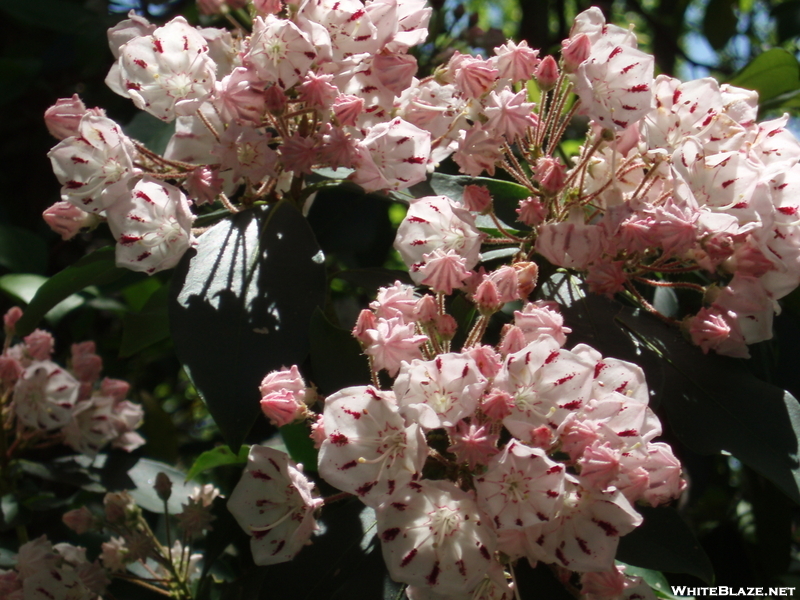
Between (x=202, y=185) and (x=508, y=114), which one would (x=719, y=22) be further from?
(x=202, y=185)

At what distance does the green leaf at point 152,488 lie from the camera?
7.20 feet

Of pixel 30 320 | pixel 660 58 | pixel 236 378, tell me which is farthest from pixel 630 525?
pixel 660 58

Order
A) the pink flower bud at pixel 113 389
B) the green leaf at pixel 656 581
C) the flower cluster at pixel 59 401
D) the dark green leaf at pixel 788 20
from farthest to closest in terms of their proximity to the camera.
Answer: the dark green leaf at pixel 788 20
the pink flower bud at pixel 113 389
the flower cluster at pixel 59 401
the green leaf at pixel 656 581

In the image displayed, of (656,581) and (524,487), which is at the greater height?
(524,487)

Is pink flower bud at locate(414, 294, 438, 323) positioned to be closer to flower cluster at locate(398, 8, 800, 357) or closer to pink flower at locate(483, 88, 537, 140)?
flower cluster at locate(398, 8, 800, 357)

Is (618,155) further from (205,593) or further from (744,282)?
(205,593)

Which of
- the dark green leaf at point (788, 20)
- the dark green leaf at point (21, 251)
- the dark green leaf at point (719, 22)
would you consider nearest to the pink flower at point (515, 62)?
the dark green leaf at point (21, 251)

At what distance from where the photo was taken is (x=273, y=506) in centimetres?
126

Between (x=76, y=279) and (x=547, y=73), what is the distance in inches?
40.7

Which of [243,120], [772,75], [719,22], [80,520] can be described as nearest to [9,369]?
[80,520]

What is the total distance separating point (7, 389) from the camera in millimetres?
2230

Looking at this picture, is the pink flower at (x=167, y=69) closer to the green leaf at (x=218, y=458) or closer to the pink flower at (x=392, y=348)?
the pink flower at (x=392, y=348)

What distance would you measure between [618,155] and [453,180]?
0.37 meters

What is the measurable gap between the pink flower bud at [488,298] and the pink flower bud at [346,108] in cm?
39
